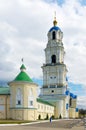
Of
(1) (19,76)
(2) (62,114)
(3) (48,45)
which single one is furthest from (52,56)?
(1) (19,76)

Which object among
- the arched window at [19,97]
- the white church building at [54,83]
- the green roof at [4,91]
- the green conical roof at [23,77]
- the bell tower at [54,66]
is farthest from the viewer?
the bell tower at [54,66]

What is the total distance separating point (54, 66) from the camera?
8288cm

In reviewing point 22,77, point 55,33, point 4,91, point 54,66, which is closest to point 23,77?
point 22,77

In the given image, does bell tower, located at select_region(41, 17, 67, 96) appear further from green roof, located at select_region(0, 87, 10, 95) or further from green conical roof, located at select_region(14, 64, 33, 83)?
green conical roof, located at select_region(14, 64, 33, 83)

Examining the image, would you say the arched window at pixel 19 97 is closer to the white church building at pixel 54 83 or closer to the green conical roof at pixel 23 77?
the green conical roof at pixel 23 77

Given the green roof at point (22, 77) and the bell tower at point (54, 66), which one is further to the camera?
the bell tower at point (54, 66)

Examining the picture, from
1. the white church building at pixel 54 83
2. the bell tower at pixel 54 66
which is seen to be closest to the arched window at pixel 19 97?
the white church building at pixel 54 83

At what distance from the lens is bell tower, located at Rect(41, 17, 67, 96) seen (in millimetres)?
82500

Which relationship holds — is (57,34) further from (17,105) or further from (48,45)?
(17,105)

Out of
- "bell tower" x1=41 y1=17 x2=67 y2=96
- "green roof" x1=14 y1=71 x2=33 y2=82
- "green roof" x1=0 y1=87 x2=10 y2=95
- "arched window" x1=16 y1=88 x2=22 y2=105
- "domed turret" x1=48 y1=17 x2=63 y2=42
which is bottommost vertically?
"arched window" x1=16 y1=88 x2=22 y2=105

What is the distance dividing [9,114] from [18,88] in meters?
5.21

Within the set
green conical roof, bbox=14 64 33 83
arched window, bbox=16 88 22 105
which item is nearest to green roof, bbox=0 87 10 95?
arched window, bbox=16 88 22 105

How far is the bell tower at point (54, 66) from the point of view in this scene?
271 ft

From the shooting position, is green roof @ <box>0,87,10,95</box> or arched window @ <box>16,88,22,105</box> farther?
green roof @ <box>0,87,10,95</box>
